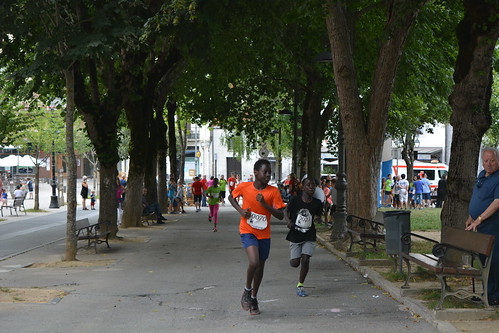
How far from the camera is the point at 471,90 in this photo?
37.9 ft

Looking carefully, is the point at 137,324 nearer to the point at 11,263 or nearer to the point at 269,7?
the point at 11,263

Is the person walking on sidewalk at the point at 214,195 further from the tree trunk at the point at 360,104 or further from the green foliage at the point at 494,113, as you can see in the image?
the green foliage at the point at 494,113

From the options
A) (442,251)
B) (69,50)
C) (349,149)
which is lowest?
(442,251)

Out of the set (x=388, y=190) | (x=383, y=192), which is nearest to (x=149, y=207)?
(x=388, y=190)

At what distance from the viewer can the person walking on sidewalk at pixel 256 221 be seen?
9172 millimetres

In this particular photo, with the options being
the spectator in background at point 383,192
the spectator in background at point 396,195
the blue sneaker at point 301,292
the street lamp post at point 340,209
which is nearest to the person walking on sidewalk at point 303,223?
the blue sneaker at point 301,292

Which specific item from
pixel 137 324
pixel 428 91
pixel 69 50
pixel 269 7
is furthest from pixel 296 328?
pixel 428 91

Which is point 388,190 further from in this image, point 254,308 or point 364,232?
point 254,308

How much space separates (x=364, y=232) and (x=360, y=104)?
11.3 ft

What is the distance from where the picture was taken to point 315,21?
66.8 ft

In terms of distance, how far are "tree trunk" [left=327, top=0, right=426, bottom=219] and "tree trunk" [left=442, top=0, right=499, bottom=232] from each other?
4829mm

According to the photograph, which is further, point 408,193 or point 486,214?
point 408,193

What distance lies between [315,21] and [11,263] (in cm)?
936

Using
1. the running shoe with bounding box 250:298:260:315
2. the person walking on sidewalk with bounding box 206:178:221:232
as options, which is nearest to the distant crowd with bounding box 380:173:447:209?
the person walking on sidewalk with bounding box 206:178:221:232
